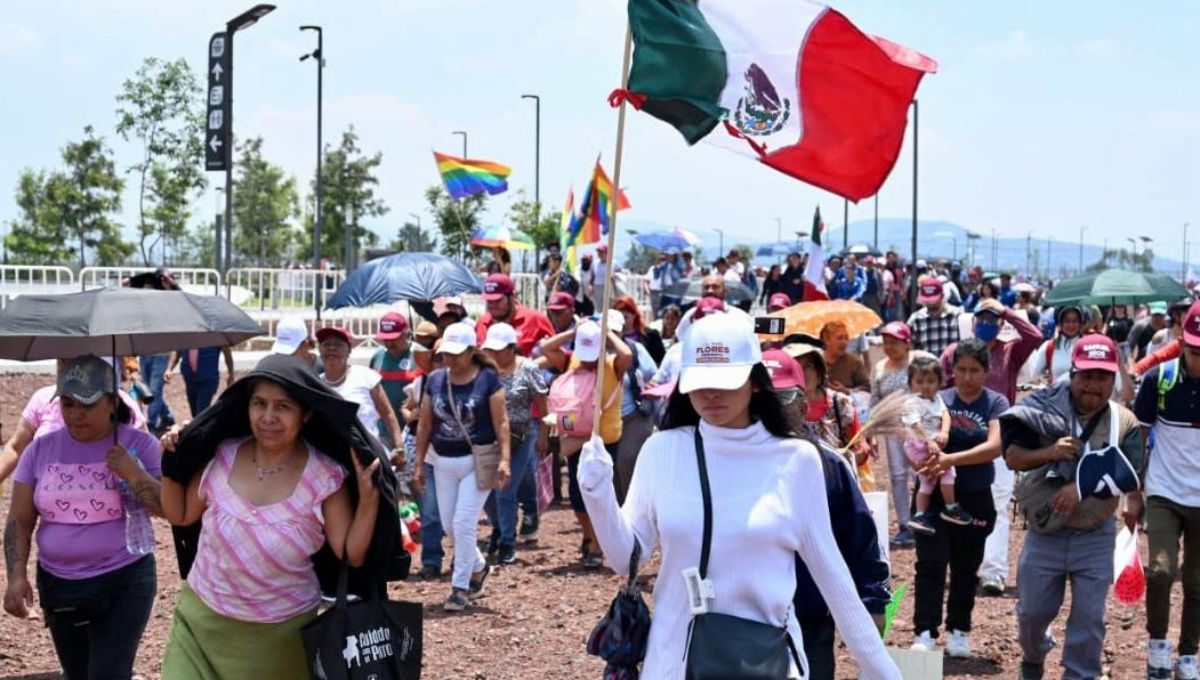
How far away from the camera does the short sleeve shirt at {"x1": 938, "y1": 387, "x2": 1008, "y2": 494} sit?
8.37 meters

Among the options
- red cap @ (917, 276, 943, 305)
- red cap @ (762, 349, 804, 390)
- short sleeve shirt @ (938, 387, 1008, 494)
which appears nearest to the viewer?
red cap @ (762, 349, 804, 390)

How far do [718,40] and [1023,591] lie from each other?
322cm

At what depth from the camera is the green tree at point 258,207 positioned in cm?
5750

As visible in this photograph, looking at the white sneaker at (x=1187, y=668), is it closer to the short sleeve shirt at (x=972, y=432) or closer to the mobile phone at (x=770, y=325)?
the short sleeve shirt at (x=972, y=432)

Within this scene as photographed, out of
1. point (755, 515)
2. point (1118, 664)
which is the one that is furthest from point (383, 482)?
point (1118, 664)

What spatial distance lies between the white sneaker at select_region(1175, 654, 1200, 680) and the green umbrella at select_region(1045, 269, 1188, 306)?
22.7 ft

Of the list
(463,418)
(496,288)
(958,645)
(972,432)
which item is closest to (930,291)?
(496,288)

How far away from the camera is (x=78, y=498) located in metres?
6.03

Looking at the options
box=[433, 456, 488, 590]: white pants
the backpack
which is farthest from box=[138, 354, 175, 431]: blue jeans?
box=[433, 456, 488, 590]: white pants

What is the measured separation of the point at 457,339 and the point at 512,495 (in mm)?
1866

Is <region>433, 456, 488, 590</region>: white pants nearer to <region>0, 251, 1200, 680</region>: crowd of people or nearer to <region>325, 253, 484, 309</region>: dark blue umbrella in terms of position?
<region>0, 251, 1200, 680</region>: crowd of people

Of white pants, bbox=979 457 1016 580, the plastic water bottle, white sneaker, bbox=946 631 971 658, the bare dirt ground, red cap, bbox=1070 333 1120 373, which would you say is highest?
red cap, bbox=1070 333 1120 373

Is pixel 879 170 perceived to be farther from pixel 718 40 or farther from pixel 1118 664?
pixel 1118 664

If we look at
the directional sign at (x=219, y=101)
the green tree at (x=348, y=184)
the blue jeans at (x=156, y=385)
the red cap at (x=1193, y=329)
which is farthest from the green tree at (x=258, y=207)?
the red cap at (x=1193, y=329)
